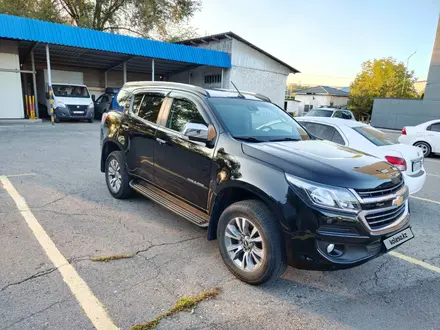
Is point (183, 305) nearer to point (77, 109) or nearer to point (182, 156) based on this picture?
point (182, 156)

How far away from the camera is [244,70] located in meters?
22.8

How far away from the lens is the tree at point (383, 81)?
39.9 metres

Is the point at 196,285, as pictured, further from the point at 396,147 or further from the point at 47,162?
the point at 47,162

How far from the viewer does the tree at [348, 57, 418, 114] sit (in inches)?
1571

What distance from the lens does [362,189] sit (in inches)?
107

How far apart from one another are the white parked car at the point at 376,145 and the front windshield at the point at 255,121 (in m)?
1.81

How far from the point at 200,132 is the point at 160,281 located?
1.54 metres

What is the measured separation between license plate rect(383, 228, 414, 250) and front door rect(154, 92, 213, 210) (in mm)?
1812

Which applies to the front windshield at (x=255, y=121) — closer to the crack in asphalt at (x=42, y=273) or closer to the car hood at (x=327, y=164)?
the car hood at (x=327, y=164)

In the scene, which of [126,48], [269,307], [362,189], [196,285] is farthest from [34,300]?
[126,48]

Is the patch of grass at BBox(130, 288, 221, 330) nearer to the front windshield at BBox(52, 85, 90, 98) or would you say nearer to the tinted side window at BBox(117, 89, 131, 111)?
the tinted side window at BBox(117, 89, 131, 111)

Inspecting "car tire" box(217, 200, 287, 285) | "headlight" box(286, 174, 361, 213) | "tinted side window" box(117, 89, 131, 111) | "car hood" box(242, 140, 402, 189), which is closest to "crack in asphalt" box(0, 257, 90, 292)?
"car tire" box(217, 200, 287, 285)

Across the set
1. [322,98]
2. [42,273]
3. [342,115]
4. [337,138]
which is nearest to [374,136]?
[337,138]

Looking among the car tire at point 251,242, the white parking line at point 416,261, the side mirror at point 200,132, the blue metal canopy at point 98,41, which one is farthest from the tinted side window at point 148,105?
the blue metal canopy at point 98,41
